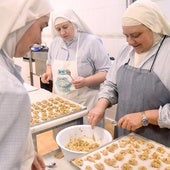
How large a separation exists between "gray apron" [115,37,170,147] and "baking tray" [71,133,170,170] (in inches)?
5.3

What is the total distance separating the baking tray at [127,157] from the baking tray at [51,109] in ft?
1.64

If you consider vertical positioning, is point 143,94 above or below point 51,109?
above

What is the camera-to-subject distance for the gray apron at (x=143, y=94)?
130 centimetres

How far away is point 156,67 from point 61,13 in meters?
1.02

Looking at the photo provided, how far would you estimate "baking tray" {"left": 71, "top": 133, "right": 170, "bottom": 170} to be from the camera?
1.08 meters

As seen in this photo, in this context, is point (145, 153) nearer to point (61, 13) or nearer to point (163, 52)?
point (163, 52)

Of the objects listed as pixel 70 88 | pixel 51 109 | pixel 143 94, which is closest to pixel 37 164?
pixel 143 94

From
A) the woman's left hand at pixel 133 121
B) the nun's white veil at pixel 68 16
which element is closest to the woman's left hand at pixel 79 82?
the nun's white veil at pixel 68 16

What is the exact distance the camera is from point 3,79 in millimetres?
704

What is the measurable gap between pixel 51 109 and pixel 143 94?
71 centimetres

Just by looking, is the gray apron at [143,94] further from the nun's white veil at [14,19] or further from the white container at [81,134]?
the nun's white veil at [14,19]

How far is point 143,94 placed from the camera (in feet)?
4.41

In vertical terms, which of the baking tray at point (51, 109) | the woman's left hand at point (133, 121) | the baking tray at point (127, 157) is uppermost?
the woman's left hand at point (133, 121)

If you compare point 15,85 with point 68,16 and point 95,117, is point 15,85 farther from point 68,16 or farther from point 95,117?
point 68,16
